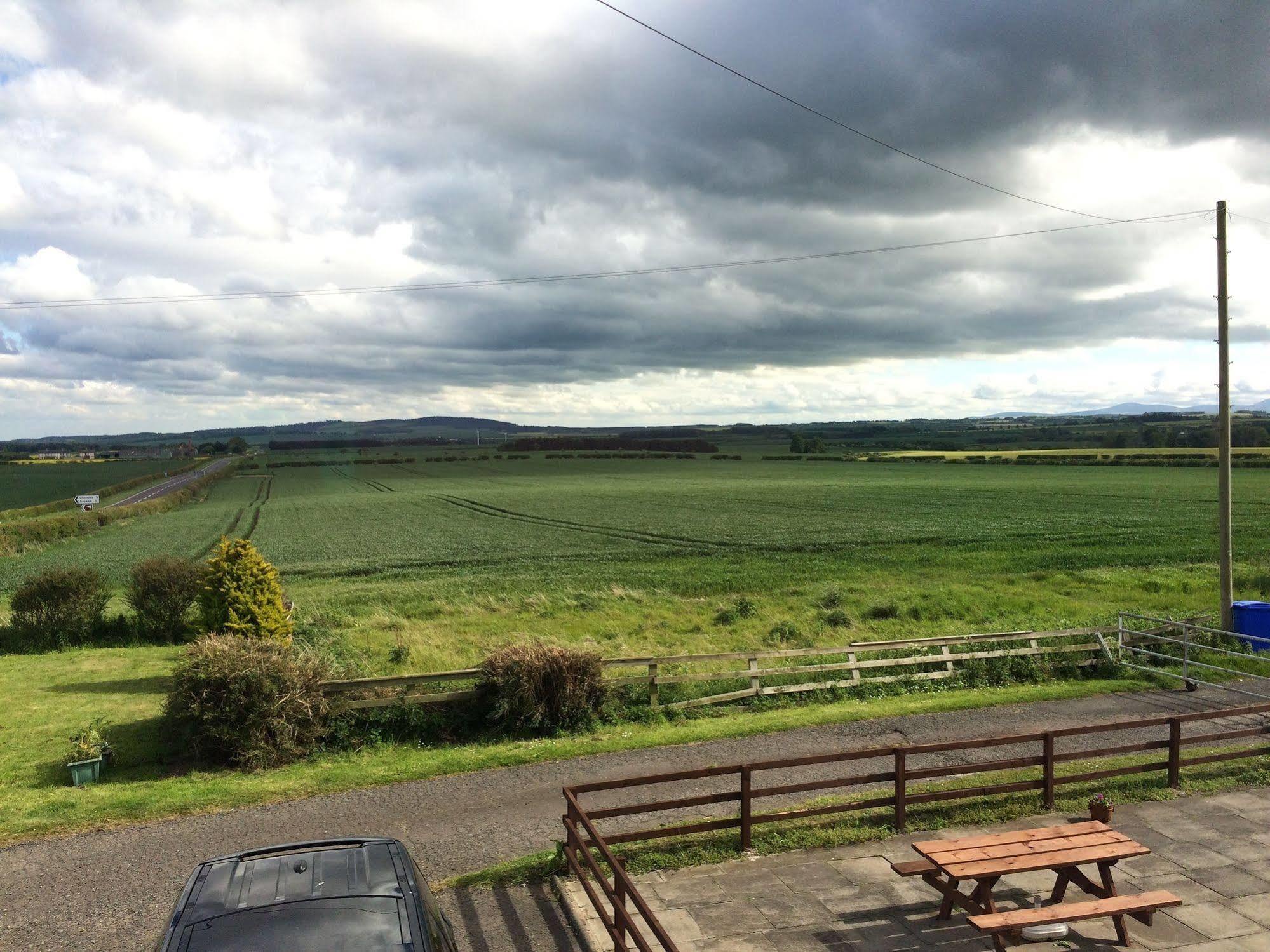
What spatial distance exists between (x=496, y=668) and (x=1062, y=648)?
11983 millimetres

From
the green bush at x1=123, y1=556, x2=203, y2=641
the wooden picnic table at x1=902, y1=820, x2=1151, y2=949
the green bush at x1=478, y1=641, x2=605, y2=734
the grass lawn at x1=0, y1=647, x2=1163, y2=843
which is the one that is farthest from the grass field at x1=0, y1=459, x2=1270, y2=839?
the wooden picnic table at x1=902, y1=820, x2=1151, y2=949

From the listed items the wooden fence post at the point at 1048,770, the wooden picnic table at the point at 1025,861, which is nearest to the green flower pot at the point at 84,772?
the wooden picnic table at the point at 1025,861

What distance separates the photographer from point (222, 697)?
13.1m

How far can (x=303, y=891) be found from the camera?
4.71 m

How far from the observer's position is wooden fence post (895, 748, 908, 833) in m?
9.85

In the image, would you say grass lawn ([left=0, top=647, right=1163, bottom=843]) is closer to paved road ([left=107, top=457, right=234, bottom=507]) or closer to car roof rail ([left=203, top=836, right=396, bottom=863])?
car roof rail ([left=203, top=836, right=396, bottom=863])

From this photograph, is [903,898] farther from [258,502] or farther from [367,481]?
[367,481]

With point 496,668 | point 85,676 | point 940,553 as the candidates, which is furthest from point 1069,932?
point 940,553

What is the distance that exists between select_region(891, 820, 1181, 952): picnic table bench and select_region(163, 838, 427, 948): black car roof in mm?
4764

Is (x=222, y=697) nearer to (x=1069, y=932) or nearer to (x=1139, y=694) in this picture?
(x=1069, y=932)

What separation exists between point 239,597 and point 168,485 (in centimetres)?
10909

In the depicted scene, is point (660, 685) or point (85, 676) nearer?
point (660, 685)

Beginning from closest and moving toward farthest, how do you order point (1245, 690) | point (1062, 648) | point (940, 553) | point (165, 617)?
1. point (1245, 690)
2. point (1062, 648)
3. point (165, 617)
4. point (940, 553)

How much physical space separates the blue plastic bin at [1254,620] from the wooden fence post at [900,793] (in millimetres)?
13501
